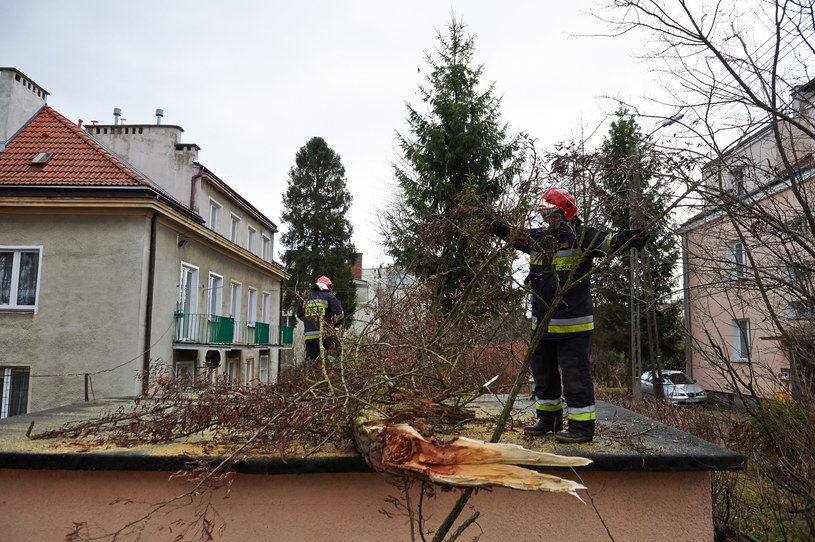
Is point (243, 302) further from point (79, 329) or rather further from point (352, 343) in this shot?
point (352, 343)

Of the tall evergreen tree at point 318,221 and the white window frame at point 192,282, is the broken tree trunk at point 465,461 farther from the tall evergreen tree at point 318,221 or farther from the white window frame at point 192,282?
the tall evergreen tree at point 318,221

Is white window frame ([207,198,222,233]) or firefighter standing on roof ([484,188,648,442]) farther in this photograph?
white window frame ([207,198,222,233])

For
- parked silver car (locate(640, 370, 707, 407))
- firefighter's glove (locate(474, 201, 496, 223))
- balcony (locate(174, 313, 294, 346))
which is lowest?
parked silver car (locate(640, 370, 707, 407))

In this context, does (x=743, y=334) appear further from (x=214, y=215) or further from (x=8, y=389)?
(x=214, y=215)

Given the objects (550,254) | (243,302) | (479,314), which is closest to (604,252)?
(550,254)

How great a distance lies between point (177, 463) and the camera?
363cm

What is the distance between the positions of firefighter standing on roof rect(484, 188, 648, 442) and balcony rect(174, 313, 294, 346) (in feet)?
45.7

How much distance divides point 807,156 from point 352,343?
3739 mm

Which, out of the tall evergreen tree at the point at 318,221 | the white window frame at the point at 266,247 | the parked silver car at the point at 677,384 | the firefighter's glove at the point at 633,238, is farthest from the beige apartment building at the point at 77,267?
the tall evergreen tree at the point at 318,221

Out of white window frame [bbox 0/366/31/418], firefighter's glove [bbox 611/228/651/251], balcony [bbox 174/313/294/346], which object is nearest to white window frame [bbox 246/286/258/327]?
balcony [bbox 174/313/294/346]

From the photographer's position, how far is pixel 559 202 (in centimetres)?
414

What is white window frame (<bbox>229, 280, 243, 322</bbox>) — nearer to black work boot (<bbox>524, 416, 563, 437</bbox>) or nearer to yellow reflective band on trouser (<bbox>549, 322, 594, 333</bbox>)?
black work boot (<bbox>524, 416, 563, 437</bbox>)

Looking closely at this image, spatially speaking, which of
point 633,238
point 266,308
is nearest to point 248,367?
point 266,308

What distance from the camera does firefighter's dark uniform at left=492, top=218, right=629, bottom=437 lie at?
12.9 ft
